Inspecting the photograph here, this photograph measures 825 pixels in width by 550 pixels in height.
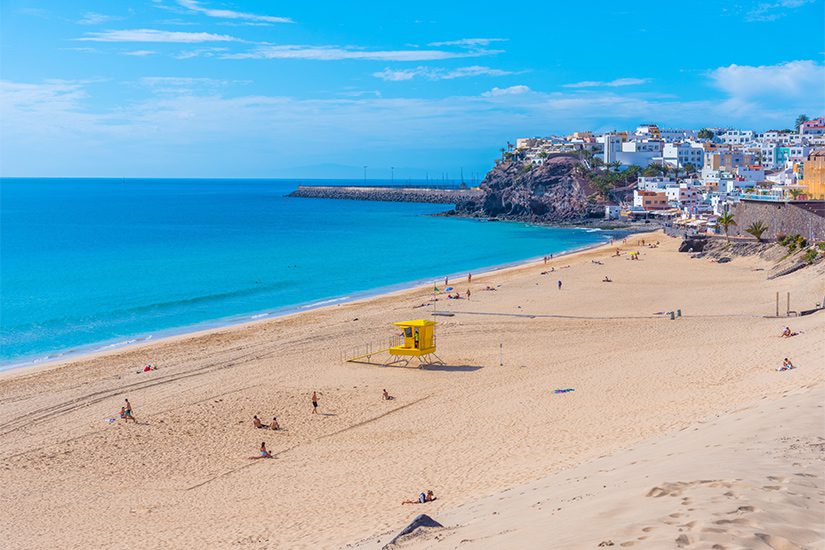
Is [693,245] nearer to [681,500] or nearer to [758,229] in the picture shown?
[758,229]

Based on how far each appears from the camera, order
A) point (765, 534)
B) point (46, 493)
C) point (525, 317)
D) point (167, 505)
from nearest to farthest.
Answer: point (765, 534)
point (167, 505)
point (46, 493)
point (525, 317)

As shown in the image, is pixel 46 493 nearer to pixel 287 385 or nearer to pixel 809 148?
pixel 287 385

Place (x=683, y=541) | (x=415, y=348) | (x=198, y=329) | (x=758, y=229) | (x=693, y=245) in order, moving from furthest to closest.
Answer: (x=693, y=245) → (x=758, y=229) → (x=198, y=329) → (x=415, y=348) → (x=683, y=541)

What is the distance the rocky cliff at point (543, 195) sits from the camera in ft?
339

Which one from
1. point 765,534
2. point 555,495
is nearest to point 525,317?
point 555,495

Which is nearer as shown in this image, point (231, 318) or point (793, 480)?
point (793, 480)

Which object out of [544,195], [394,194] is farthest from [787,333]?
[394,194]

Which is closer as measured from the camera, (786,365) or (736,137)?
(786,365)

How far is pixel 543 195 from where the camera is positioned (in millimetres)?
107750

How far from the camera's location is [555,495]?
923 centimetres

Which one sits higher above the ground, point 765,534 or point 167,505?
point 765,534

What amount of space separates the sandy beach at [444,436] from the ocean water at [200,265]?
6.88 metres

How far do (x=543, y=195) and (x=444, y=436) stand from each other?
94309 mm

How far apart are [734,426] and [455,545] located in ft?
20.0
